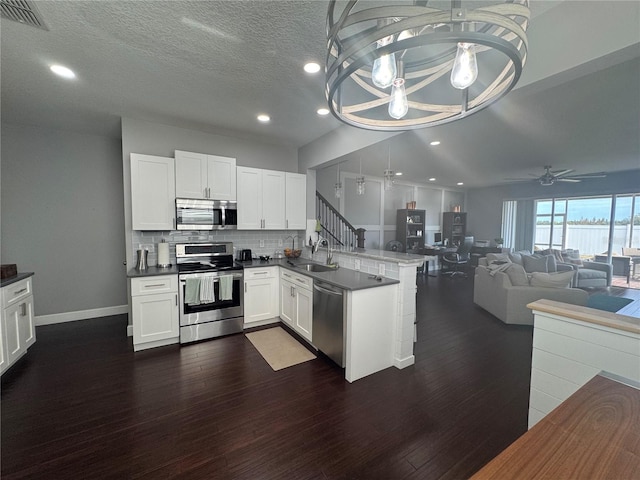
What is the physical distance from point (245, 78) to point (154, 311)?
2.75 m

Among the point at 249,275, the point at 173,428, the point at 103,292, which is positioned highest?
the point at 249,275

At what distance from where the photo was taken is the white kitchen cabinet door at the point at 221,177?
358cm

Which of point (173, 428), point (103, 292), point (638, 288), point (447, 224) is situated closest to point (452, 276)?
point (447, 224)

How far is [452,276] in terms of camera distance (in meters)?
7.56

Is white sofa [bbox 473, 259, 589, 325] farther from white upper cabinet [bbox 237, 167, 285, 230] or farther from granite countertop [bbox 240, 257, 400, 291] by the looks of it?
white upper cabinet [bbox 237, 167, 285, 230]

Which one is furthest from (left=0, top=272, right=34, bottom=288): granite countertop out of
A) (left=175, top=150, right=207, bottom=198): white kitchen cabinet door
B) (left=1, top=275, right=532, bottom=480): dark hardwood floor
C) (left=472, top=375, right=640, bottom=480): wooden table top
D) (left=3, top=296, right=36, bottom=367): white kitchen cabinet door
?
(left=472, top=375, right=640, bottom=480): wooden table top

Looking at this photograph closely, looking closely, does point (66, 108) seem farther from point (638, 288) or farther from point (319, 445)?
point (638, 288)

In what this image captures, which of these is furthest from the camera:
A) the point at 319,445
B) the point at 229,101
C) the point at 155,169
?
the point at 155,169

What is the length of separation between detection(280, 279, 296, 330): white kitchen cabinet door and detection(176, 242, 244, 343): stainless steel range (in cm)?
57

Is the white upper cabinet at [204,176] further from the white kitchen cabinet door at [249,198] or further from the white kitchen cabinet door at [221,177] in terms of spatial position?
the white kitchen cabinet door at [249,198]

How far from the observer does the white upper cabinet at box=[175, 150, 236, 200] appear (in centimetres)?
341

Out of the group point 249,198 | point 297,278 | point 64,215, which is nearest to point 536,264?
point 297,278

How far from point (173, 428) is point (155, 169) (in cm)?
288

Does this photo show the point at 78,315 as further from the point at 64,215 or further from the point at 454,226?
the point at 454,226
